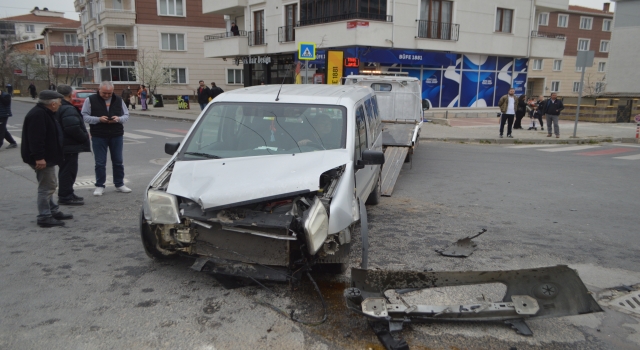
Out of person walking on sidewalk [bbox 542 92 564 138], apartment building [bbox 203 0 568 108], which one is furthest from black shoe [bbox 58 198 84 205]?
person walking on sidewalk [bbox 542 92 564 138]

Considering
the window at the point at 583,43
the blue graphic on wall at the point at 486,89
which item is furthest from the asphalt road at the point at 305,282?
the window at the point at 583,43

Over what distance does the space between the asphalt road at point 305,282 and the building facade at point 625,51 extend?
109 feet

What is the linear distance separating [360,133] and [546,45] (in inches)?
1156

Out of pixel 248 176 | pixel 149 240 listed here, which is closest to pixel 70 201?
pixel 149 240

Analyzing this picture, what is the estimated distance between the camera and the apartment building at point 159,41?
44.2 meters

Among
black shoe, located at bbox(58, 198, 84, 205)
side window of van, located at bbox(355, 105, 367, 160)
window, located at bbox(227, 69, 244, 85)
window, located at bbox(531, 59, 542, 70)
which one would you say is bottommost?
black shoe, located at bbox(58, 198, 84, 205)

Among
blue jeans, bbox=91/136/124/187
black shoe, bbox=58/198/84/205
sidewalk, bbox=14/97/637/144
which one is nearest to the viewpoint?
black shoe, bbox=58/198/84/205

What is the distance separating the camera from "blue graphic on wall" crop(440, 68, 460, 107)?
92.4ft

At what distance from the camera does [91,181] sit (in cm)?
912

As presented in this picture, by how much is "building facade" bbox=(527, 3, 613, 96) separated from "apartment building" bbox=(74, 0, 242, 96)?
1274 inches

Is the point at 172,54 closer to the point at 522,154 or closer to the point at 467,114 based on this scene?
the point at 467,114

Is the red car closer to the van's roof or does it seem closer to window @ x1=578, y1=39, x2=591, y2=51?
the van's roof

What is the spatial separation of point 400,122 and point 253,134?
24.5 ft

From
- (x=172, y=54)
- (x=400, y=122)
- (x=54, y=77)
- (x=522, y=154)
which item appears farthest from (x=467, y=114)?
(x=54, y=77)
